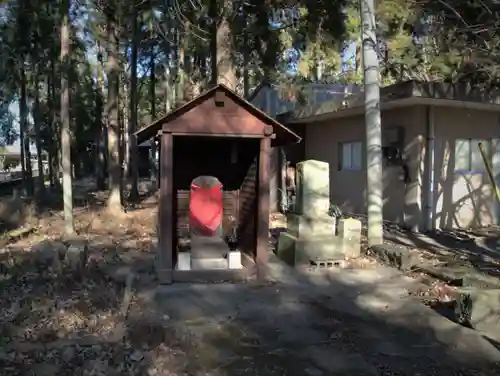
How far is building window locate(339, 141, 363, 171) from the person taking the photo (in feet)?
51.6

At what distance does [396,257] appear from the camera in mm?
9414

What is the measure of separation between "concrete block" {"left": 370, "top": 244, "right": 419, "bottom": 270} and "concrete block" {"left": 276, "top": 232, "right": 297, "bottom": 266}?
1649mm

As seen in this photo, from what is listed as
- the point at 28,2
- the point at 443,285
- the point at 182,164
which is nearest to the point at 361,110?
the point at 182,164

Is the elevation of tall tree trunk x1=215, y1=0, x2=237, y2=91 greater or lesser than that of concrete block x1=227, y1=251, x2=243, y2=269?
greater

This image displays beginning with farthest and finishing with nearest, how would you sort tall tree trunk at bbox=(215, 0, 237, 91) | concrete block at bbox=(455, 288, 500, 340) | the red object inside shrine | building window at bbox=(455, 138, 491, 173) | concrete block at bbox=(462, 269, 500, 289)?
1. building window at bbox=(455, 138, 491, 173)
2. tall tree trunk at bbox=(215, 0, 237, 91)
3. the red object inside shrine
4. concrete block at bbox=(462, 269, 500, 289)
5. concrete block at bbox=(455, 288, 500, 340)

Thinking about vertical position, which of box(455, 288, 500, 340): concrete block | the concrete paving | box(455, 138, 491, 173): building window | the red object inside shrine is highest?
box(455, 138, 491, 173): building window

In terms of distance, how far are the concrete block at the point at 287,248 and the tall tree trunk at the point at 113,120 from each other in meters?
7.98

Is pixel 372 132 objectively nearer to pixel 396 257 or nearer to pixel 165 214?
pixel 396 257

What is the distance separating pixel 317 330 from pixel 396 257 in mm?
3728

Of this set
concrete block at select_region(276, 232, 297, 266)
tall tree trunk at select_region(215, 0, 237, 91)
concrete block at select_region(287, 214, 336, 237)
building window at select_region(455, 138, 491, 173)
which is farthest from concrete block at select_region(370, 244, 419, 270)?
tall tree trunk at select_region(215, 0, 237, 91)

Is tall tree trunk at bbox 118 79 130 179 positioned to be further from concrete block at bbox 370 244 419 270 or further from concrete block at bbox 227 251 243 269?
concrete block at bbox 227 251 243 269

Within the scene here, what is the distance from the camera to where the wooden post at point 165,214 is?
26.6 feet

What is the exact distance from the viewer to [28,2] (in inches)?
696

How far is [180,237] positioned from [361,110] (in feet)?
22.5
